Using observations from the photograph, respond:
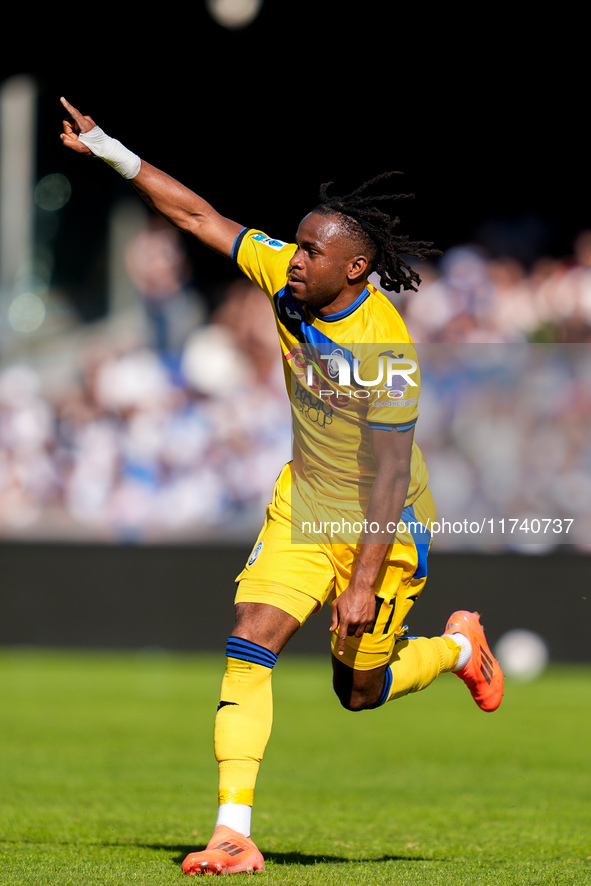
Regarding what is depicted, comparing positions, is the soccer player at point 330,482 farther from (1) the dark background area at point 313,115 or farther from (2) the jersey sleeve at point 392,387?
(1) the dark background area at point 313,115

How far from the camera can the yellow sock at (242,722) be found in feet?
14.7

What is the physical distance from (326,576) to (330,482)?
17.3 inches

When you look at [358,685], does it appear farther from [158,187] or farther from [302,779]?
[302,779]

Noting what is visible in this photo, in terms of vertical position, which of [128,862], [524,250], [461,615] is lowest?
[128,862]

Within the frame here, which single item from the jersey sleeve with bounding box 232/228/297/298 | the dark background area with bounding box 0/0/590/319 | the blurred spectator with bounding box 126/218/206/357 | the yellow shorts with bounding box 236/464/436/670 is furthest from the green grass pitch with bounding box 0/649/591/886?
the dark background area with bounding box 0/0/590/319

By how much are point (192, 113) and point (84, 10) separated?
5.62ft

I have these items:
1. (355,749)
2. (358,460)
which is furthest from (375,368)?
(355,749)

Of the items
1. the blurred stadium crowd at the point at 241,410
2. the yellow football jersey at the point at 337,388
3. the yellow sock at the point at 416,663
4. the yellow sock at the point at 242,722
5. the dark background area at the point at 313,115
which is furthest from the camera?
the dark background area at the point at 313,115

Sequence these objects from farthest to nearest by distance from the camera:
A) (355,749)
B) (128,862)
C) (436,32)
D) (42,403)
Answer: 1. (436,32)
2. (42,403)
3. (355,749)
4. (128,862)

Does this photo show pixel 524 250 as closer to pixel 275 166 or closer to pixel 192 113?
pixel 275 166

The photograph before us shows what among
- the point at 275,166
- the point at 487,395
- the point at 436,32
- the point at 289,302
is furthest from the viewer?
the point at 275,166

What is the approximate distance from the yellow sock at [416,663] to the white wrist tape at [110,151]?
2.29m

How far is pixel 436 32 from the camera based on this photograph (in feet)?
45.3

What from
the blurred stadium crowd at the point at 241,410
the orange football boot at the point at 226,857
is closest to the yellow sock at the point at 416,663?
the orange football boot at the point at 226,857
